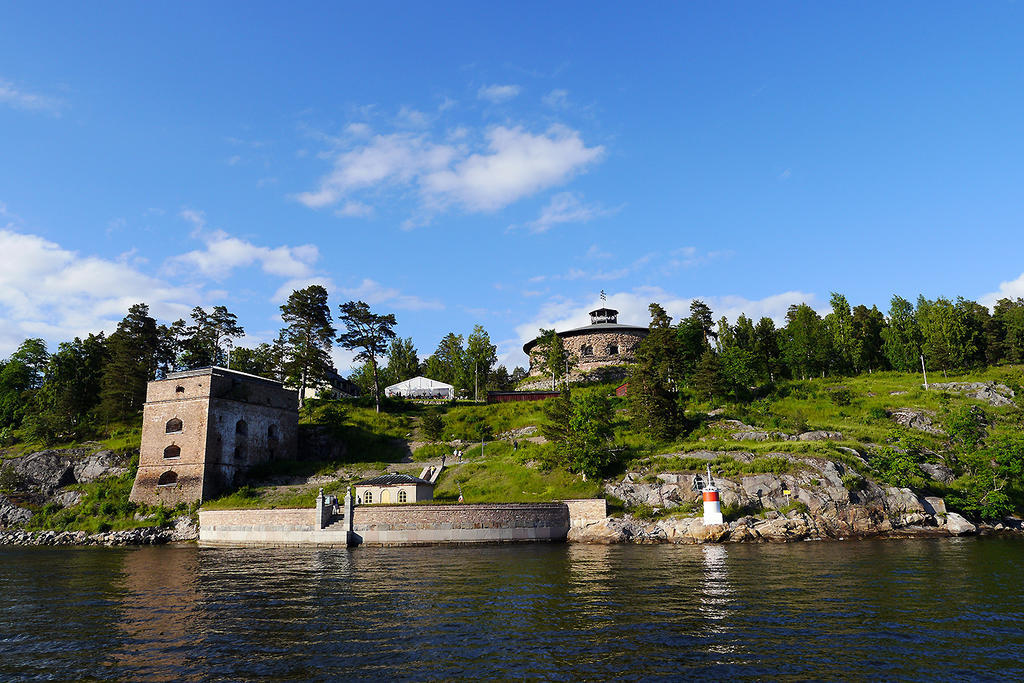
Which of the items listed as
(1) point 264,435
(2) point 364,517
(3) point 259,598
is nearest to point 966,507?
(2) point 364,517

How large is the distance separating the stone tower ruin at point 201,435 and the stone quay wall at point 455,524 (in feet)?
62.6

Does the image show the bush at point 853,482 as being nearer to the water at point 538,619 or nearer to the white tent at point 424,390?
the water at point 538,619

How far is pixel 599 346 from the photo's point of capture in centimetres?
7831

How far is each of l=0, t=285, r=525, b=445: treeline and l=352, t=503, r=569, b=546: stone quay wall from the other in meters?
28.3

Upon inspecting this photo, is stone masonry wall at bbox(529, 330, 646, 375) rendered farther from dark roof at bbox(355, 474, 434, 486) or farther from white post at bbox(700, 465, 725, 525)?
white post at bbox(700, 465, 725, 525)

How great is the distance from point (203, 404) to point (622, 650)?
47.1 metres

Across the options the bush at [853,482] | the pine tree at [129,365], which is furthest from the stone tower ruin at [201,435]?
the bush at [853,482]

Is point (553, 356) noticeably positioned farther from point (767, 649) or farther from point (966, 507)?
point (767, 649)

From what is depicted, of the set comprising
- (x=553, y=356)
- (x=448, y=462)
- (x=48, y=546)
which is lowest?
(x=48, y=546)

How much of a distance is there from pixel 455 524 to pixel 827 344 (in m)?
55.4

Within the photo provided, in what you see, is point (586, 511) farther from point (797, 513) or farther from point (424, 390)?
point (424, 390)

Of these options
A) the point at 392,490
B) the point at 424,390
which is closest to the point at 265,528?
the point at 392,490

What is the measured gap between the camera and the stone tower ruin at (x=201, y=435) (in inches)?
1919

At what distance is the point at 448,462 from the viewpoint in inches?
1970
